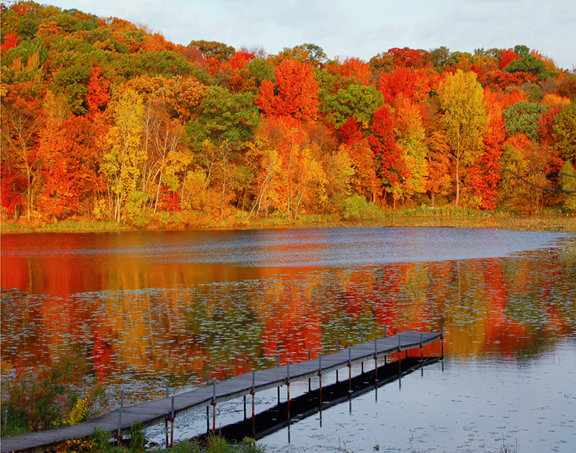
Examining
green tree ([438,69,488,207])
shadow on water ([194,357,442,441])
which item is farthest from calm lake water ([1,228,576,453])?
green tree ([438,69,488,207])

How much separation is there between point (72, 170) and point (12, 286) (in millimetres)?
34442

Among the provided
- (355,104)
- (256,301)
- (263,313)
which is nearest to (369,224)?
(355,104)

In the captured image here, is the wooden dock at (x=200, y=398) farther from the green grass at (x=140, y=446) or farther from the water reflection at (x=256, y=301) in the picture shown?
the water reflection at (x=256, y=301)

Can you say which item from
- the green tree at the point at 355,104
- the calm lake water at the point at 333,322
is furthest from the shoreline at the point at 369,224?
the calm lake water at the point at 333,322

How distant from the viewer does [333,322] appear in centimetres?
2738

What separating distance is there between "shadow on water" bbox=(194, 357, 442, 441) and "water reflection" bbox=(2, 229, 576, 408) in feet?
6.98

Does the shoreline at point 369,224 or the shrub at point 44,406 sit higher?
the shoreline at point 369,224

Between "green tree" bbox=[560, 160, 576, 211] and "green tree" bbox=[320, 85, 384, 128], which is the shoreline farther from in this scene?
"green tree" bbox=[320, 85, 384, 128]

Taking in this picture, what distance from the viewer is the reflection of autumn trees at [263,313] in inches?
889

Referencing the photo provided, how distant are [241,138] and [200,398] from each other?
199 ft

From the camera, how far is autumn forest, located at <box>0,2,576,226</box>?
7006cm

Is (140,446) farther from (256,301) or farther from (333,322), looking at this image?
(256,301)

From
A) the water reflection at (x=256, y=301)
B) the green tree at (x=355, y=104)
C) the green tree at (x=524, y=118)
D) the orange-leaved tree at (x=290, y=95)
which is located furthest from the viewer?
the green tree at (x=524, y=118)

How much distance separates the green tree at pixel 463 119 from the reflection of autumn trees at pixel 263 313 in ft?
144
